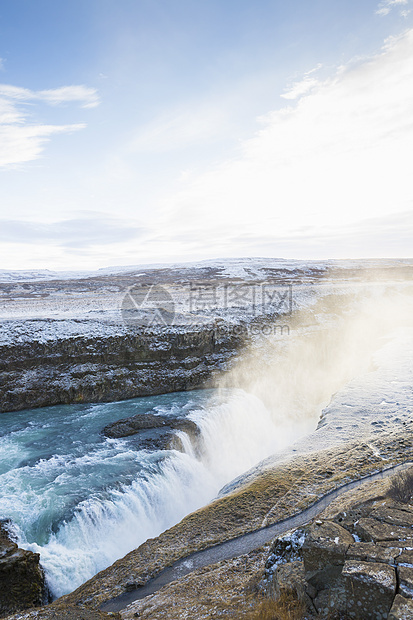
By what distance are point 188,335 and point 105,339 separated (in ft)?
26.2

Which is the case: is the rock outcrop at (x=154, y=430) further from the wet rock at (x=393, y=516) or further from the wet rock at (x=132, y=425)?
the wet rock at (x=393, y=516)

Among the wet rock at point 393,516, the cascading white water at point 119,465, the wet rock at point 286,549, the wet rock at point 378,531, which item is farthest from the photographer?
the cascading white water at point 119,465

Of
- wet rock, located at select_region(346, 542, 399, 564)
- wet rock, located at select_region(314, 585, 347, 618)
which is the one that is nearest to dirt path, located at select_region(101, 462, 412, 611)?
wet rock, located at select_region(314, 585, 347, 618)

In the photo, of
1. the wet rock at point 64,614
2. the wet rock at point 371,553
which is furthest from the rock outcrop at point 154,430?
the wet rock at point 371,553

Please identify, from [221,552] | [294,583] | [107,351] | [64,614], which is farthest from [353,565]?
[107,351]

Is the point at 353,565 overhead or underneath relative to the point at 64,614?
overhead

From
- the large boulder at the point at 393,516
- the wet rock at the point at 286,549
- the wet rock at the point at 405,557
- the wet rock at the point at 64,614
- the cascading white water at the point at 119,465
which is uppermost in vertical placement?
the wet rock at the point at 405,557

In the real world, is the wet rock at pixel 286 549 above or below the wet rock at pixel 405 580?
below

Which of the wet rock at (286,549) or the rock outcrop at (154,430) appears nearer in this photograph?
the wet rock at (286,549)

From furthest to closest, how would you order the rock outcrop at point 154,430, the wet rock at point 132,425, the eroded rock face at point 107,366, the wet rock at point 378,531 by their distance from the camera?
the eroded rock face at point 107,366, the wet rock at point 132,425, the rock outcrop at point 154,430, the wet rock at point 378,531

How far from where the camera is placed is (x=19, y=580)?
1052 centimetres

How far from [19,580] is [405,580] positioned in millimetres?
11184

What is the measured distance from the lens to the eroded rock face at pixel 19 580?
10.2 metres

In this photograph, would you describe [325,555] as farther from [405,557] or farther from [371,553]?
[405,557]
